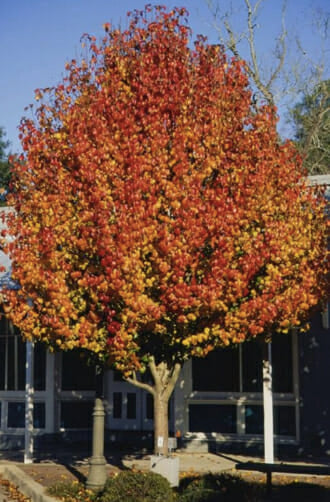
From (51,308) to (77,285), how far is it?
57 cm

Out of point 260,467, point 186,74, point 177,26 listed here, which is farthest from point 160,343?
point 177,26

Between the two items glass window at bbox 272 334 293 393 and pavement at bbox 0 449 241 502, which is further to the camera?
glass window at bbox 272 334 293 393

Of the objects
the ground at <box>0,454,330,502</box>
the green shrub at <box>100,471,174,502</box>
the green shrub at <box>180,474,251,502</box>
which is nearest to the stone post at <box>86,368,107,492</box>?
the ground at <box>0,454,330,502</box>

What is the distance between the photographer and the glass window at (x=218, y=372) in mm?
16766

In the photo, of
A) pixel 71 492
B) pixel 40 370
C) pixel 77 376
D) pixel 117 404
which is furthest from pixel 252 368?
pixel 71 492

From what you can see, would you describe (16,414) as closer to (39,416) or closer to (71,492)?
(39,416)

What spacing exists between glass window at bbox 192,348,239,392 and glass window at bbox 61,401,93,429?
327cm

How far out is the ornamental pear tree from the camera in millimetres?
10266

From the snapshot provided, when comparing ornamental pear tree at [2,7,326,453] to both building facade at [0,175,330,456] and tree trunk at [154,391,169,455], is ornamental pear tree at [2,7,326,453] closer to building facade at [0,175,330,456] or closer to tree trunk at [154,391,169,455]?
tree trunk at [154,391,169,455]

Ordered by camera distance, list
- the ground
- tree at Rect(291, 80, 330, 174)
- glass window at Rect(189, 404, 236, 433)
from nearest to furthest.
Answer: the ground < glass window at Rect(189, 404, 236, 433) < tree at Rect(291, 80, 330, 174)

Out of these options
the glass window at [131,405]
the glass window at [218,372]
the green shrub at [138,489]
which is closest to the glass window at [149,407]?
the glass window at [131,405]

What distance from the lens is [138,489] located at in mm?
9836

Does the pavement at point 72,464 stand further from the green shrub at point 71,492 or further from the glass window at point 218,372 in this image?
the glass window at point 218,372

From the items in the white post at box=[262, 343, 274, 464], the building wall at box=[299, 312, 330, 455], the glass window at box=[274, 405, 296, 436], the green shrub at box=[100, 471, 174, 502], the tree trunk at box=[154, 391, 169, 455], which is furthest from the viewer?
the glass window at box=[274, 405, 296, 436]
